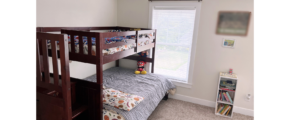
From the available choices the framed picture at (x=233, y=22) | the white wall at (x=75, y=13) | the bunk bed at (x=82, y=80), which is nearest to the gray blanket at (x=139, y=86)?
the bunk bed at (x=82, y=80)

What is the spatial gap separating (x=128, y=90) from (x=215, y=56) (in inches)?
60.5

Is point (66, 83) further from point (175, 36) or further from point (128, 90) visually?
point (175, 36)

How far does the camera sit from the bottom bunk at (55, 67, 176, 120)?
6.06ft

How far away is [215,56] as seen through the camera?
2799 mm

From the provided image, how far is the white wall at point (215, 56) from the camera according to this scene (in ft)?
8.45

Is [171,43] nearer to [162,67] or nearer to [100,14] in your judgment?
[162,67]

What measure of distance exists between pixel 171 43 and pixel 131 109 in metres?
1.59

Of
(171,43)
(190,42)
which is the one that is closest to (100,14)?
(171,43)

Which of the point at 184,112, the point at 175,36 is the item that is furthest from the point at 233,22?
the point at 184,112

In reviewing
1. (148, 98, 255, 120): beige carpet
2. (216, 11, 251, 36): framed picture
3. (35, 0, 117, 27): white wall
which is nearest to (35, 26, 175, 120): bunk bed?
(35, 0, 117, 27): white wall

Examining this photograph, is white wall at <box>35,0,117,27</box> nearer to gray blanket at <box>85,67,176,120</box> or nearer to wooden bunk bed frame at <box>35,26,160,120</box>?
wooden bunk bed frame at <box>35,26,160,120</box>

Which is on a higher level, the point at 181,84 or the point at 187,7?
the point at 187,7

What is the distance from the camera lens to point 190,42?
2.95 m
